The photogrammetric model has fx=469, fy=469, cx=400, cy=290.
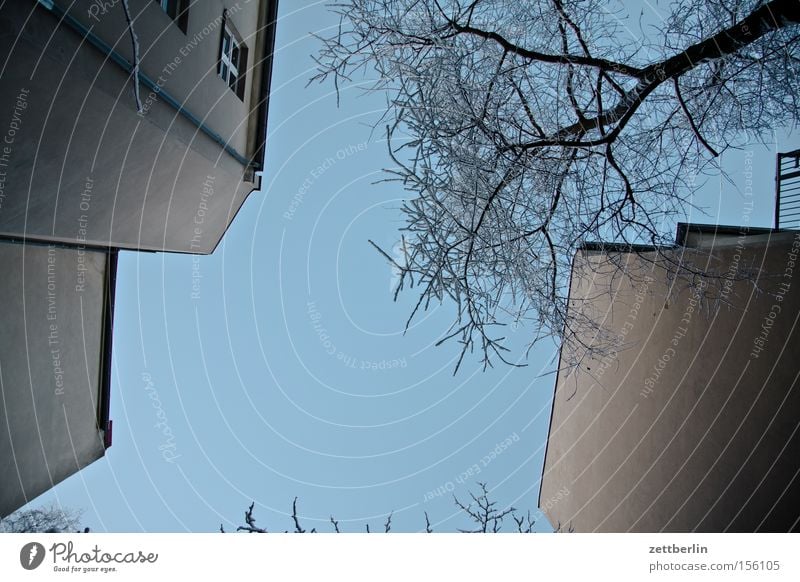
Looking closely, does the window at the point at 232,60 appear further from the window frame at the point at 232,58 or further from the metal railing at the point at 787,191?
the metal railing at the point at 787,191

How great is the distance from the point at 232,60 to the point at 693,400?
322 inches

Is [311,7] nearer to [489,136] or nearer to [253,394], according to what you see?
[489,136]

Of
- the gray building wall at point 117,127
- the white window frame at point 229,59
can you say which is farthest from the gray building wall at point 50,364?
the white window frame at point 229,59

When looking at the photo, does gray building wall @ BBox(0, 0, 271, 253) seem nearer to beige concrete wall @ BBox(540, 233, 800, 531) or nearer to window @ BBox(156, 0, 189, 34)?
window @ BBox(156, 0, 189, 34)

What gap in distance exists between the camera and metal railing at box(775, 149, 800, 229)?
5.19 metres

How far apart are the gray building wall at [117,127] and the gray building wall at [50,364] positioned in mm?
786

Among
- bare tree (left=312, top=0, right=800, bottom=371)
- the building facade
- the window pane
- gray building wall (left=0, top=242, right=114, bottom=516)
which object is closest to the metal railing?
bare tree (left=312, top=0, right=800, bottom=371)

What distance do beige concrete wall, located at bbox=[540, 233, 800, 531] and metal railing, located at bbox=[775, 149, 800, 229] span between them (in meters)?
1.12

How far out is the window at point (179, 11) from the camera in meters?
5.52

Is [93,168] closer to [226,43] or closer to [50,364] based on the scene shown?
A: [50,364]

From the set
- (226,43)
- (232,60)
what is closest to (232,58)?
(232,60)

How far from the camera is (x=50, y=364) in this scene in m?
6.05

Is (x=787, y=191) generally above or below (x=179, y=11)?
below

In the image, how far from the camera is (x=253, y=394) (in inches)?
314
